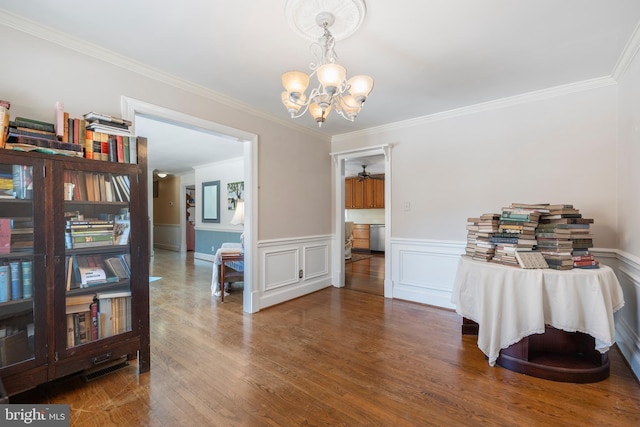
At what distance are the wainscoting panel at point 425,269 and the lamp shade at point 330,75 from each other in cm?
264

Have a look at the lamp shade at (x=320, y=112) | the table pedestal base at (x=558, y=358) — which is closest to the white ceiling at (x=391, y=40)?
the lamp shade at (x=320, y=112)

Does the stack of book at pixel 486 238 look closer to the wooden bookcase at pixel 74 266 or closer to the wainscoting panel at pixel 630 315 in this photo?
the wainscoting panel at pixel 630 315

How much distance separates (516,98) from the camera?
306 centimetres

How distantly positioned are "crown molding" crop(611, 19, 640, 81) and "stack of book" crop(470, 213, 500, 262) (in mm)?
1492

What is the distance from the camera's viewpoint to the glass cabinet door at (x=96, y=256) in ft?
5.97

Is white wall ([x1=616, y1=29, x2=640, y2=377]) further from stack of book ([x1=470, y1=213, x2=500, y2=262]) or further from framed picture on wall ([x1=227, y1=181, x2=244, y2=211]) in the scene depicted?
framed picture on wall ([x1=227, y1=181, x2=244, y2=211])

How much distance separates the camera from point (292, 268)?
12.8 ft

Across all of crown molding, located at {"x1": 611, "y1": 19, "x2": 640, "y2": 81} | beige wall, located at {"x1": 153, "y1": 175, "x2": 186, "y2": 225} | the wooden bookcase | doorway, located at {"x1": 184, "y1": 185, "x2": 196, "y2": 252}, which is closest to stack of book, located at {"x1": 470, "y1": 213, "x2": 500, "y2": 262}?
crown molding, located at {"x1": 611, "y1": 19, "x2": 640, "y2": 81}

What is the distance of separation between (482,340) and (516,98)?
251cm

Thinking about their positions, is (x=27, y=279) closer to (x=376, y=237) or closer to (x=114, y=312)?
(x=114, y=312)

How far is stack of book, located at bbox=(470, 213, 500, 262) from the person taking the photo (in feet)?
7.74

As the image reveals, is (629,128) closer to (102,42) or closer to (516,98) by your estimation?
(516,98)

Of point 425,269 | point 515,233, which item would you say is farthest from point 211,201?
point 515,233

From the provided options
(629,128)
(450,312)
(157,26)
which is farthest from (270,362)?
(629,128)
